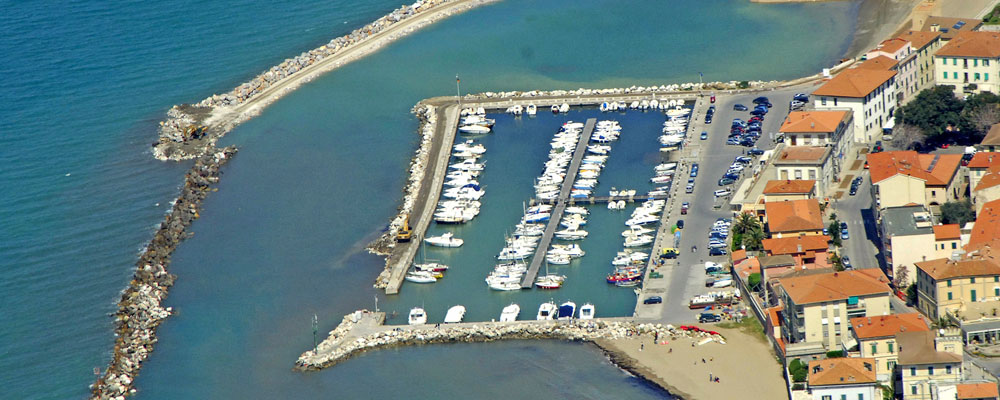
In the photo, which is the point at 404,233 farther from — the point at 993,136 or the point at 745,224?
the point at 993,136

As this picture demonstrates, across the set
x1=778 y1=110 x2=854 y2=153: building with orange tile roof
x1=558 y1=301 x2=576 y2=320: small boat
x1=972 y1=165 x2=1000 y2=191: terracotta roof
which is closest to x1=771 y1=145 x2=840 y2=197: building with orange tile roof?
x1=778 y1=110 x2=854 y2=153: building with orange tile roof

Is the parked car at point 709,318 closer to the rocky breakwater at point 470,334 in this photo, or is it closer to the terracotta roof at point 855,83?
the rocky breakwater at point 470,334

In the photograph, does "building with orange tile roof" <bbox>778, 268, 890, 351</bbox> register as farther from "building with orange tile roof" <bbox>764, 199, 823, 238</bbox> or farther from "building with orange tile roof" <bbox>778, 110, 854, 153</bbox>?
"building with orange tile roof" <bbox>778, 110, 854, 153</bbox>

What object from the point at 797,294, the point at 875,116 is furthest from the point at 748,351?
the point at 875,116

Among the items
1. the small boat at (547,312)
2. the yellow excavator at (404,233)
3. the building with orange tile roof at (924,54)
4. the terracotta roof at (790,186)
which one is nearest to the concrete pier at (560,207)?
the small boat at (547,312)

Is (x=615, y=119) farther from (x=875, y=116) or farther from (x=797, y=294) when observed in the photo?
(x=797, y=294)
